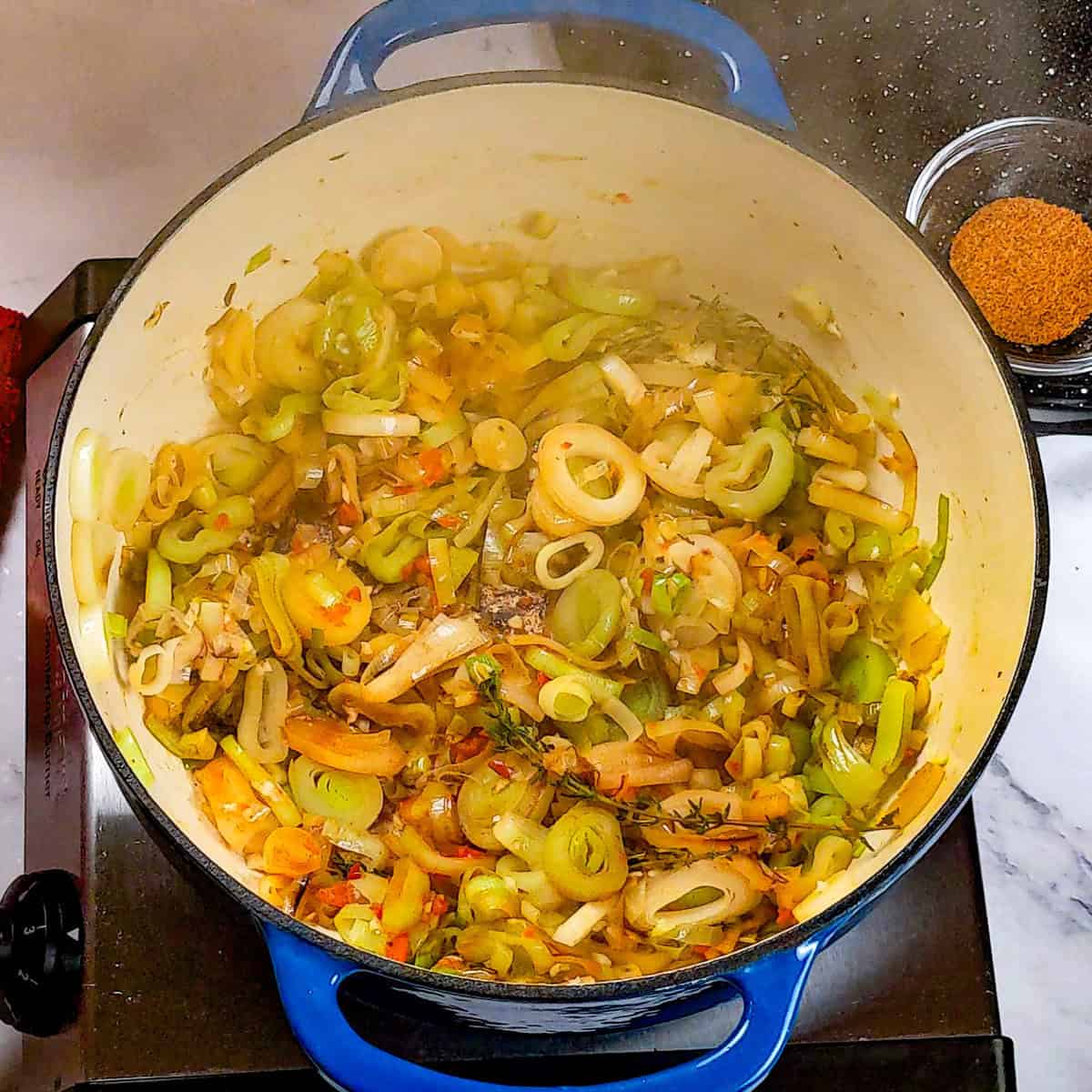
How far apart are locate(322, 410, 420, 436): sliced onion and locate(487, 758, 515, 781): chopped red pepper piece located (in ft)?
0.77

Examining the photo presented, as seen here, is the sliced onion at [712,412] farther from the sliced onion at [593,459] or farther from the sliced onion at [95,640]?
the sliced onion at [95,640]

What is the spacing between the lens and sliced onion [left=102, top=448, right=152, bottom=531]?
0.78m

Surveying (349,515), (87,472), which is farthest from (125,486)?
(349,515)

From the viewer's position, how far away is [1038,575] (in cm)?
68

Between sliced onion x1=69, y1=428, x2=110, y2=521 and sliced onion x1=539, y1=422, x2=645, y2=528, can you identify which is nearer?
sliced onion x1=69, y1=428, x2=110, y2=521

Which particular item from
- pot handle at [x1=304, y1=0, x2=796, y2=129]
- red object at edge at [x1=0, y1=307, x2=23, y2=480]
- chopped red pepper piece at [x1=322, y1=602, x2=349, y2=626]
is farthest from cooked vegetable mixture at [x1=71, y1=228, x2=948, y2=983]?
red object at edge at [x1=0, y1=307, x2=23, y2=480]

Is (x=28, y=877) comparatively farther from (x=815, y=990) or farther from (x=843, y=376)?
(x=843, y=376)

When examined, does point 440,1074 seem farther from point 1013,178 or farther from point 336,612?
point 1013,178

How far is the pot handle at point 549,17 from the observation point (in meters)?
0.80

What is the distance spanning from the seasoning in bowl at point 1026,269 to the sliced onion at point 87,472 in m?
0.70

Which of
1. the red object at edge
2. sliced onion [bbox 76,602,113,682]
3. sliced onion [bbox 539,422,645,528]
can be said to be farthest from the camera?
the red object at edge

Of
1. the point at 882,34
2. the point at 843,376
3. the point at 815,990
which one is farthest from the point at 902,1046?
the point at 882,34

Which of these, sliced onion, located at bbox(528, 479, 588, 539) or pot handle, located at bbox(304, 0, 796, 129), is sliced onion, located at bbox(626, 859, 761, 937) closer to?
sliced onion, located at bbox(528, 479, 588, 539)

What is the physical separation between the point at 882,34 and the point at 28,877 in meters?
0.93
